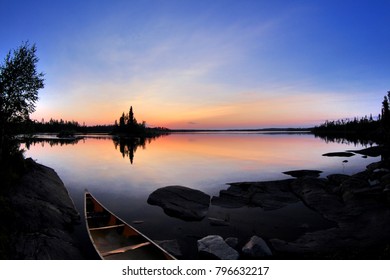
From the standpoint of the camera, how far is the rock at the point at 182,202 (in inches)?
652

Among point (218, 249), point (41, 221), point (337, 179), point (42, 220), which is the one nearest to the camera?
point (218, 249)

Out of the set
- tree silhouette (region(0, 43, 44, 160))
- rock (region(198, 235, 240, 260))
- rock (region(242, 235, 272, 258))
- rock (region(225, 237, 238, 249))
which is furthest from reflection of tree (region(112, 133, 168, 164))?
rock (region(242, 235, 272, 258))

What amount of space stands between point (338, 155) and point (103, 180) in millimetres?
46674

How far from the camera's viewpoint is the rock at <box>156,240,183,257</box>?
11238 millimetres

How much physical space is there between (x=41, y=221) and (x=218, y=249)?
8.94 m

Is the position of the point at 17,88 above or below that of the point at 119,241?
above

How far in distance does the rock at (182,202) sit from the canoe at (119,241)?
14.8 ft

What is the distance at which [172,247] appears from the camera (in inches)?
457

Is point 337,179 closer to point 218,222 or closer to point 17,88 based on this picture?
point 218,222

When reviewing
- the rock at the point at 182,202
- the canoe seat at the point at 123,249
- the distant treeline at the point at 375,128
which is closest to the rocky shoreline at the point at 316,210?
the rock at the point at 182,202

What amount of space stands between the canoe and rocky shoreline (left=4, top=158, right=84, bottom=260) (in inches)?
39.7

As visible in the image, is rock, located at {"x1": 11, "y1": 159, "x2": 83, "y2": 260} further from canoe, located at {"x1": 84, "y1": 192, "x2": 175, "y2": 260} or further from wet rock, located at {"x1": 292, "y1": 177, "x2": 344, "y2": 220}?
wet rock, located at {"x1": 292, "y1": 177, "x2": 344, "y2": 220}

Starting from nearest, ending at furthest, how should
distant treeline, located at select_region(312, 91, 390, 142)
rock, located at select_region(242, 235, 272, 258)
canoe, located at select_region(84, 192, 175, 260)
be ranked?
canoe, located at select_region(84, 192, 175, 260), rock, located at select_region(242, 235, 272, 258), distant treeline, located at select_region(312, 91, 390, 142)

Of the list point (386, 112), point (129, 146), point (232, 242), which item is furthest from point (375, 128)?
point (232, 242)
